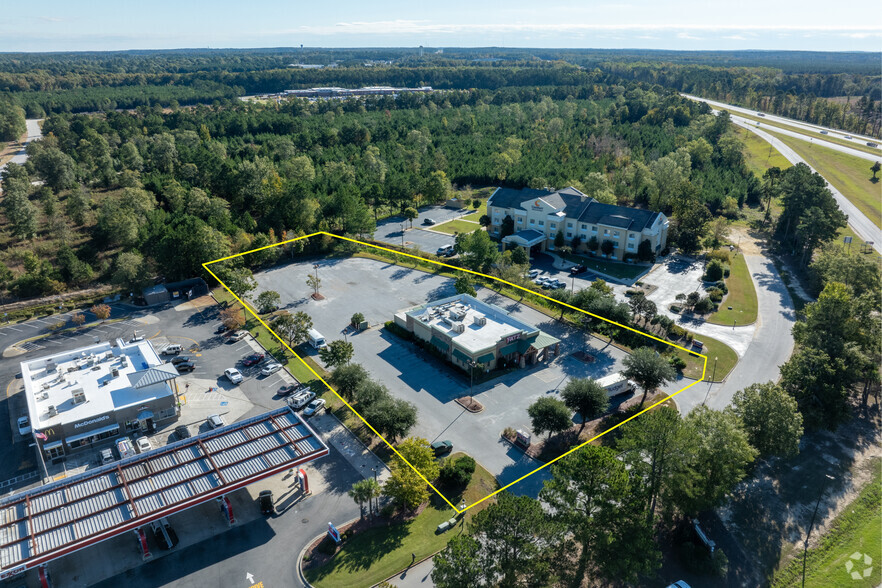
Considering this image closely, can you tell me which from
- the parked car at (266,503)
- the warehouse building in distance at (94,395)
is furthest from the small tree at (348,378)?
the warehouse building in distance at (94,395)

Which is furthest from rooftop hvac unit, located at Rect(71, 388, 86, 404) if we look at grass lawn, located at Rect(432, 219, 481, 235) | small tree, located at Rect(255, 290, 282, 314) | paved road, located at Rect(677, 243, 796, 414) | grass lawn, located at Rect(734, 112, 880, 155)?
grass lawn, located at Rect(734, 112, 880, 155)

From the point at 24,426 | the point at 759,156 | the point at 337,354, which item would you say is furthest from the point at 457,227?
the point at 759,156

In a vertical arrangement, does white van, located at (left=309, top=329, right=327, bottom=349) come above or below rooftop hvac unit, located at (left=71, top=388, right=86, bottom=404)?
below

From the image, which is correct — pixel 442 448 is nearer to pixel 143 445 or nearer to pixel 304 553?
pixel 304 553

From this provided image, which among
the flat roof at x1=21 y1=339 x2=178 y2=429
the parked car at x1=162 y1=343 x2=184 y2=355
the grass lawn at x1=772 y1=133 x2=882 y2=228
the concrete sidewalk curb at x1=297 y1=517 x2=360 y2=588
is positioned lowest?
the concrete sidewalk curb at x1=297 y1=517 x2=360 y2=588

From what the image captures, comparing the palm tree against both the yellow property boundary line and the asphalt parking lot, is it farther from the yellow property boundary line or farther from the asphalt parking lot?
the asphalt parking lot

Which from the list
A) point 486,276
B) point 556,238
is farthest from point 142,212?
point 556,238

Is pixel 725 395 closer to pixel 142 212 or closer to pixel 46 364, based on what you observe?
pixel 46 364

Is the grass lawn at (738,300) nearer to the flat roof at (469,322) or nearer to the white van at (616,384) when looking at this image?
the white van at (616,384)
